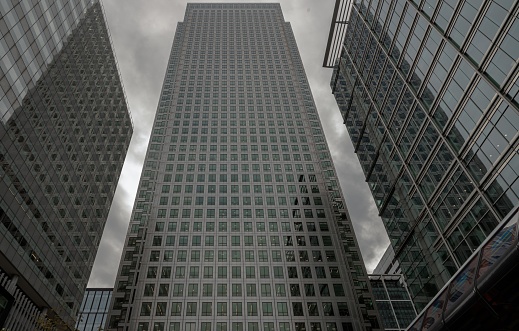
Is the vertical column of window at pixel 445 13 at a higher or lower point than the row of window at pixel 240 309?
higher

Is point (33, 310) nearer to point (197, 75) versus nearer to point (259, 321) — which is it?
point (259, 321)

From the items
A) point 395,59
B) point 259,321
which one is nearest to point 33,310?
point 259,321

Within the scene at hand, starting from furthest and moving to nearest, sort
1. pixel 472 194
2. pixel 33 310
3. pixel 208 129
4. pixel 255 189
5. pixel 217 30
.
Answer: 1. pixel 217 30
2. pixel 208 129
3. pixel 255 189
4. pixel 33 310
5. pixel 472 194

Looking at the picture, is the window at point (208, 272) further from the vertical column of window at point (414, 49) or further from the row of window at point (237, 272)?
the vertical column of window at point (414, 49)

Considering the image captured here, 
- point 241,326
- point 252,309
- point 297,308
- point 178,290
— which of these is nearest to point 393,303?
point 297,308

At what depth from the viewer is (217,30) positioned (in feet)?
480

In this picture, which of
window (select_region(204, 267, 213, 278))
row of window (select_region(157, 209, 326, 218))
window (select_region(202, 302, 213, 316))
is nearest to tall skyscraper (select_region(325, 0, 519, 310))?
row of window (select_region(157, 209, 326, 218))

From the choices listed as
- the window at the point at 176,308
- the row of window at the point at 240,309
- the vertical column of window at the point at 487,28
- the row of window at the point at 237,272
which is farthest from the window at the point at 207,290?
the vertical column of window at the point at 487,28

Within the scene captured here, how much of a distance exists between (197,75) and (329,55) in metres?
56.0

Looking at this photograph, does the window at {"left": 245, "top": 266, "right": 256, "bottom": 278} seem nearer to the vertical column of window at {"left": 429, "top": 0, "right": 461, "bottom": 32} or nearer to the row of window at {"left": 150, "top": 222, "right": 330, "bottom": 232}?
the row of window at {"left": 150, "top": 222, "right": 330, "bottom": 232}

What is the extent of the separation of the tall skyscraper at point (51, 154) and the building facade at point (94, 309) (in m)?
49.0

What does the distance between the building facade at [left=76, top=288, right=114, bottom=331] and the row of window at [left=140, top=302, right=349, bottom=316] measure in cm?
4755

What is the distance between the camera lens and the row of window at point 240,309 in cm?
6384

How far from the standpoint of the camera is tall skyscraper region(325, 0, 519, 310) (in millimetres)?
29094
